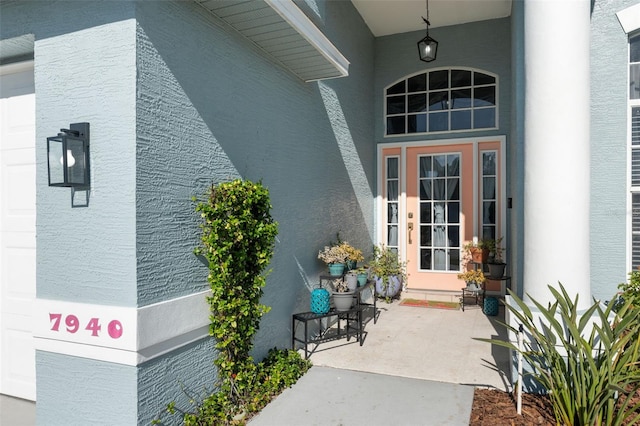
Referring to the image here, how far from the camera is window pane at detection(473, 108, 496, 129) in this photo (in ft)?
20.8

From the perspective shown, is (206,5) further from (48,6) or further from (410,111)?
(410,111)

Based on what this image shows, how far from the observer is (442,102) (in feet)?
21.7

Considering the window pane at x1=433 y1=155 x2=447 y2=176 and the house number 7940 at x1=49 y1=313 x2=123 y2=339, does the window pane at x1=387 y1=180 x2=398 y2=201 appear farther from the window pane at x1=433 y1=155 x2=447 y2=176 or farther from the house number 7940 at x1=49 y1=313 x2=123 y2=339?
the house number 7940 at x1=49 y1=313 x2=123 y2=339

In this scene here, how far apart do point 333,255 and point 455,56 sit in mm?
4218

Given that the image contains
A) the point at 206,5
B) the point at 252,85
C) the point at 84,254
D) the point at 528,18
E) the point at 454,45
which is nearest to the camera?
the point at 84,254

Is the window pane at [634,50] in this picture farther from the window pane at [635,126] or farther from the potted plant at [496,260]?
the potted plant at [496,260]

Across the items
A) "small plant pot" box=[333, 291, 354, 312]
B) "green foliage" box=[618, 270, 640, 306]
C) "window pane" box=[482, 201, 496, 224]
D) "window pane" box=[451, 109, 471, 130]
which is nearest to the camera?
"green foliage" box=[618, 270, 640, 306]

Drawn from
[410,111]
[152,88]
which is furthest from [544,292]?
[410,111]

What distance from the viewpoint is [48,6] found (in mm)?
2434

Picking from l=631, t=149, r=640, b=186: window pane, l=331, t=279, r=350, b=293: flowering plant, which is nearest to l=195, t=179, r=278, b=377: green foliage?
l=331, t=279, r=350, b=293: flowering plant

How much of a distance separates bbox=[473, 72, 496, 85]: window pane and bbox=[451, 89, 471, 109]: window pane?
0.62 feet

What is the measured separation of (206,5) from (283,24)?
23.7 inches

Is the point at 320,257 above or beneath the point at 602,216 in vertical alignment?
beneath

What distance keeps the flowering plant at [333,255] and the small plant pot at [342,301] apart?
457mm
